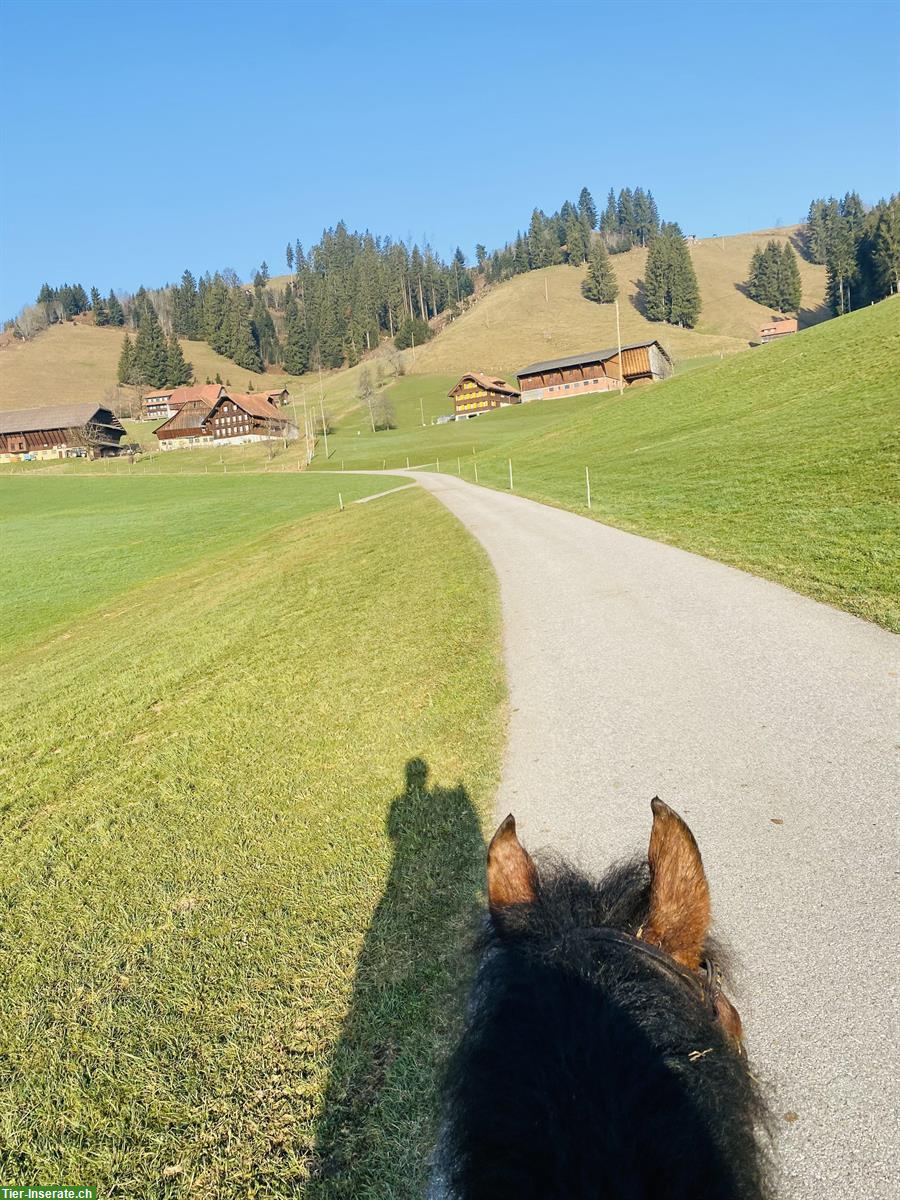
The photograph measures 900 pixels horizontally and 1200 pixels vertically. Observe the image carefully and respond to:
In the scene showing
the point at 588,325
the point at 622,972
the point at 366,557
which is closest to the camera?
the point at 622,972

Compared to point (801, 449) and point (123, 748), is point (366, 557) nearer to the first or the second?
point (123, 748)

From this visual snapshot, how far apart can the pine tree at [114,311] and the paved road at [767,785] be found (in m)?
201

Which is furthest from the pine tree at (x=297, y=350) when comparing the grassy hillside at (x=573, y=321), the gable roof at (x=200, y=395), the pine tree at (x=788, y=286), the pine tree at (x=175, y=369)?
the pine tree at (x=788, y=286)

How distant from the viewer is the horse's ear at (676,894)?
1905mm

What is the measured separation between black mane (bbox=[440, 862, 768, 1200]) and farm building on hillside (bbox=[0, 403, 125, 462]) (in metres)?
109

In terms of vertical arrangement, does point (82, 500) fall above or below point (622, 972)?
above

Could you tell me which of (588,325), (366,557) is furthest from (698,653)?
(588,325)

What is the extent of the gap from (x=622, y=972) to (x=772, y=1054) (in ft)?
4.99

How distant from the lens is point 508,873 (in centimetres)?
199

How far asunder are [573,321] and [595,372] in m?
49.6

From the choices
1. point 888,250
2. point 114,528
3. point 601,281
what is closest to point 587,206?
point 601,281

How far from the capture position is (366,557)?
17.0 meters

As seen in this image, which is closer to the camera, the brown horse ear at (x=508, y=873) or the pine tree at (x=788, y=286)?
the brown horse ear at (x=508, y=873)

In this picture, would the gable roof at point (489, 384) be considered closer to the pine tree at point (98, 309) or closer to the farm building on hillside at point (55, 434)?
the farm building on hillside at point (55, 434)
